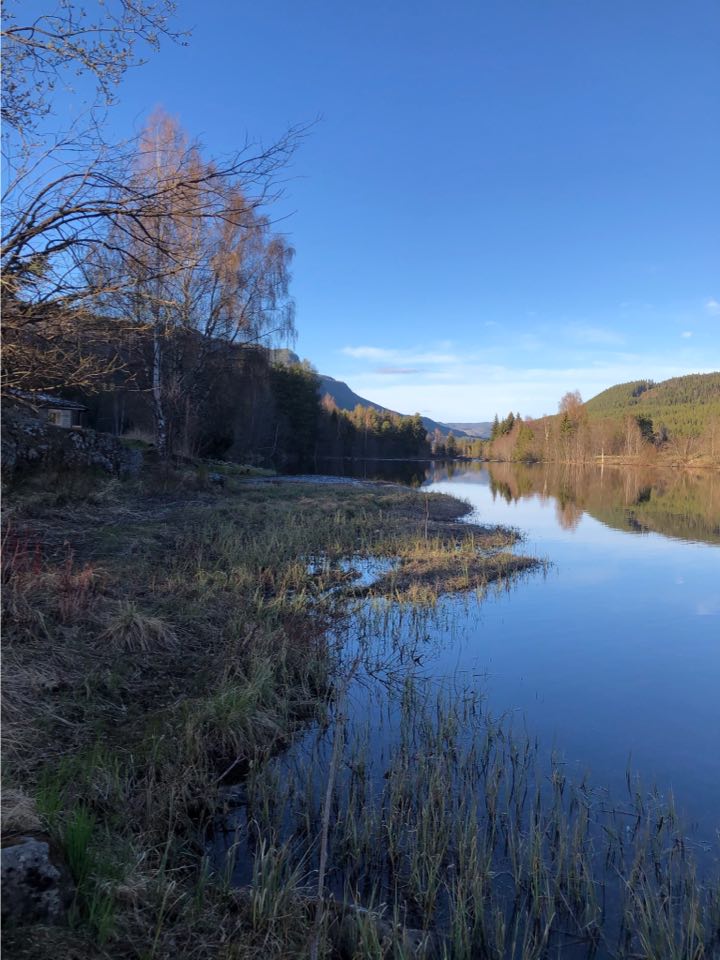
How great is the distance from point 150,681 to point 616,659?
235 inches

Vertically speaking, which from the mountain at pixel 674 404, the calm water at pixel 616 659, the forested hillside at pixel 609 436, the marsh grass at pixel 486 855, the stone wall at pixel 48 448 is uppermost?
the mountain at pixel 674 404

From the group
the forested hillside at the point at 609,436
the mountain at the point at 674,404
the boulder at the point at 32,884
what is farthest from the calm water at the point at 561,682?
the mountain at the point at 674,404

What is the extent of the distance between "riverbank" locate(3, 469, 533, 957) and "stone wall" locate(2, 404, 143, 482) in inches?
23.1

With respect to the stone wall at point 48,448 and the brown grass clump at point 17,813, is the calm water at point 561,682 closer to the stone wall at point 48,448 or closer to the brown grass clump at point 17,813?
the brown grass clump at point 17,813

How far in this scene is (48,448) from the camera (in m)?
13.1

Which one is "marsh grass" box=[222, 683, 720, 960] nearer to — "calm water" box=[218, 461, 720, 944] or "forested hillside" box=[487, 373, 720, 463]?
"calm water" box=[218, 461, 720, 944]

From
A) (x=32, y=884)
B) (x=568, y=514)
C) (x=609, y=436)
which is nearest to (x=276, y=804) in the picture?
(x=32, y=884)

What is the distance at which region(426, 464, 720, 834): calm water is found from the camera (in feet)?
17.0

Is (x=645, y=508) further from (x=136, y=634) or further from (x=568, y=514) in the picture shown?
(x=136, y=634)

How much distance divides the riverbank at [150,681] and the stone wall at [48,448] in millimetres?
586

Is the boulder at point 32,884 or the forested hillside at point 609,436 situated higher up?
the forested hillside at point 609,436

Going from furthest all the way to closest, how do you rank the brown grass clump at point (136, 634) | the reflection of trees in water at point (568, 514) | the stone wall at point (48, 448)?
the reflection of trees in water at point (568, 514)
the stone wall at point (48, 448)
the brown grass clump at point (136, 634)

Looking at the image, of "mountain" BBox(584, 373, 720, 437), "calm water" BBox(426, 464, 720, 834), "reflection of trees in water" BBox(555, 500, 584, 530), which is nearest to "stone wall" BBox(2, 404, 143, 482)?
"calm water" BBox(426, 464, 720, 834)

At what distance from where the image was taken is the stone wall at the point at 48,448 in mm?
12062
